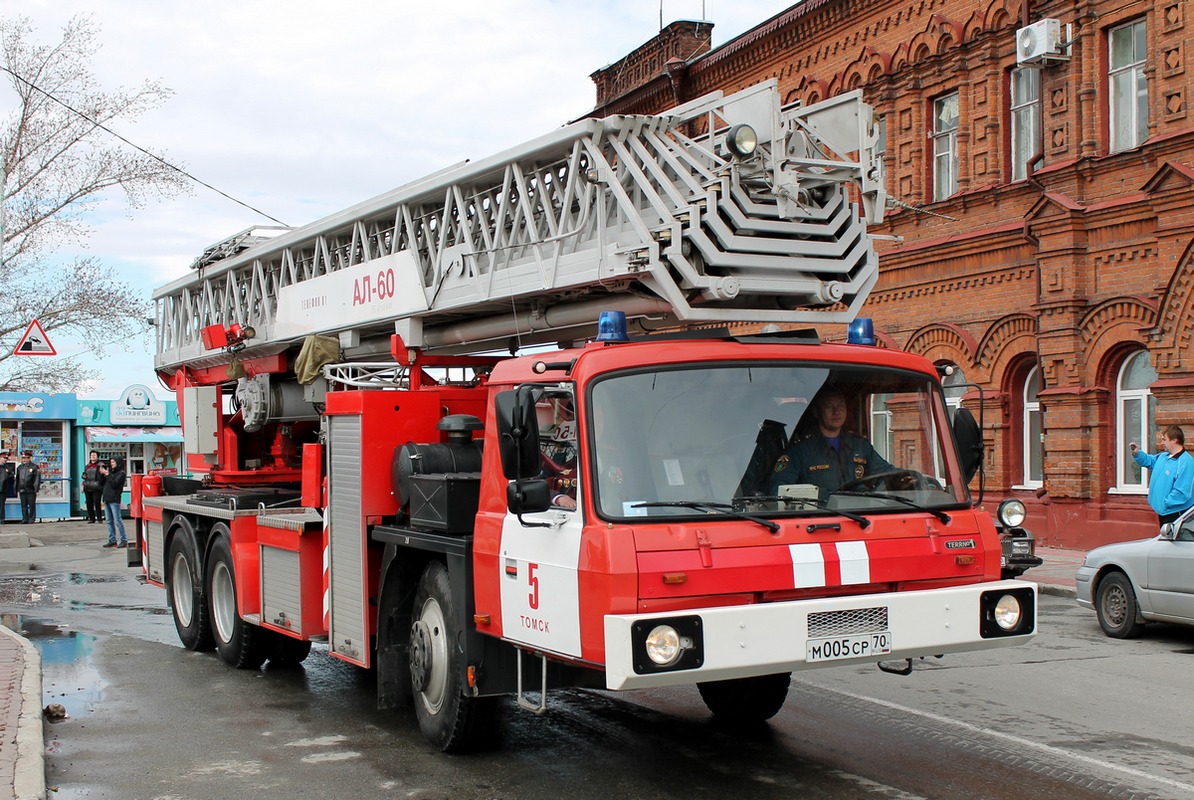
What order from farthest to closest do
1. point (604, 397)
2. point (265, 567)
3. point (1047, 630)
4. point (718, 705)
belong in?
point (1047, 630) → point (265, 567) → point (718, 705) → point (604, 397)

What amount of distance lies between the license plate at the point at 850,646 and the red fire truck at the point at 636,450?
11 mm

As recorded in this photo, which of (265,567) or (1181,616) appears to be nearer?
(265,567)

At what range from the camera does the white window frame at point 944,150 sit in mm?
21641

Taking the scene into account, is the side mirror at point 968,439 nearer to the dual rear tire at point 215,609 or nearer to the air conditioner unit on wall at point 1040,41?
the dual rear tire at point 215,609

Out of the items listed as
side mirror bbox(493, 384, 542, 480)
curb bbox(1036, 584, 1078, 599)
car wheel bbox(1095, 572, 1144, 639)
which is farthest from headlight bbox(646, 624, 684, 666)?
curb bbox(1036, 584, 1078, 599)

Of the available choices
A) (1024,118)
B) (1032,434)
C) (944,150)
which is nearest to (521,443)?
(1032,434)

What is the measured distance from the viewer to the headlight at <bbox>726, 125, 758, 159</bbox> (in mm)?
6750

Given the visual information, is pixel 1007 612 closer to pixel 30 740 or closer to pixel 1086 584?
pixel 30 740

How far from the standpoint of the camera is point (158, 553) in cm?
1228

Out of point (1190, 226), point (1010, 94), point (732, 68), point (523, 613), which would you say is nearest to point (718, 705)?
point (523, 613)

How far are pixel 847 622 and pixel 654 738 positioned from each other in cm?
217

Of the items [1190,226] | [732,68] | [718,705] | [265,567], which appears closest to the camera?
[718,705]

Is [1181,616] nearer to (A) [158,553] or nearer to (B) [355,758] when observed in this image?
(B) [355,758]

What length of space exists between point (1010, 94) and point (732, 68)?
7283mm
